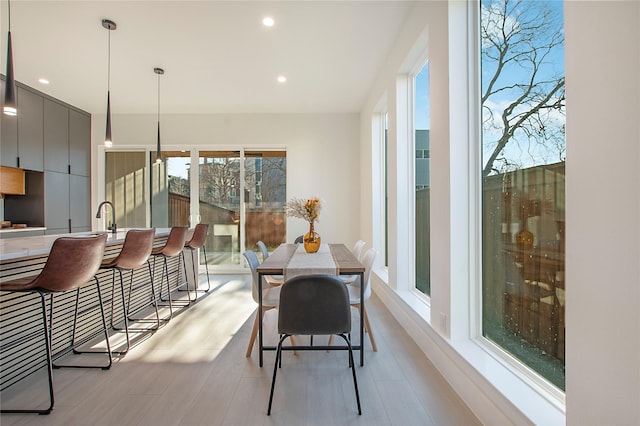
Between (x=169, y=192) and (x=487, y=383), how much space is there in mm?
5784

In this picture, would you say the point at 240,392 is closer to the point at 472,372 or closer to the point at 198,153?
the point at 472,372

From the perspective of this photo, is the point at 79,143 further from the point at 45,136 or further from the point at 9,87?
the point at 9,87

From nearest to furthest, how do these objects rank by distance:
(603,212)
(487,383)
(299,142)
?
(603,212)
(487,383)
(299,142)

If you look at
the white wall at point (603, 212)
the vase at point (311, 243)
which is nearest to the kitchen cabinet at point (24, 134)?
the vase at point (311, 243)

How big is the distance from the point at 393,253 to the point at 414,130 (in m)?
1.41

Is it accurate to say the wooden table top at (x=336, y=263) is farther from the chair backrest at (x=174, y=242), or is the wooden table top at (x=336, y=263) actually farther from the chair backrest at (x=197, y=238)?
the chair backrest at (x=197, y=238)

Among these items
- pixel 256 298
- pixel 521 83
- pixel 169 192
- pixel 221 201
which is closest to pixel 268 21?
pixel 521 83

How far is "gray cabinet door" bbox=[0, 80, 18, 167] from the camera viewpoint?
4125mm

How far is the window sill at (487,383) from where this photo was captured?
1337 millimetres

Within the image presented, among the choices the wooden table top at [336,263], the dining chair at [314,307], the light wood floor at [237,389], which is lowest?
the light wood floor at [237,389]

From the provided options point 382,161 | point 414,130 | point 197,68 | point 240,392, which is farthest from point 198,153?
point 240,392

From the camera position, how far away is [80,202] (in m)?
5.39

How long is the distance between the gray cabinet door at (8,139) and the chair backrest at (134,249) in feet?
10.3

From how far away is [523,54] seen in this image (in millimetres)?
1667
